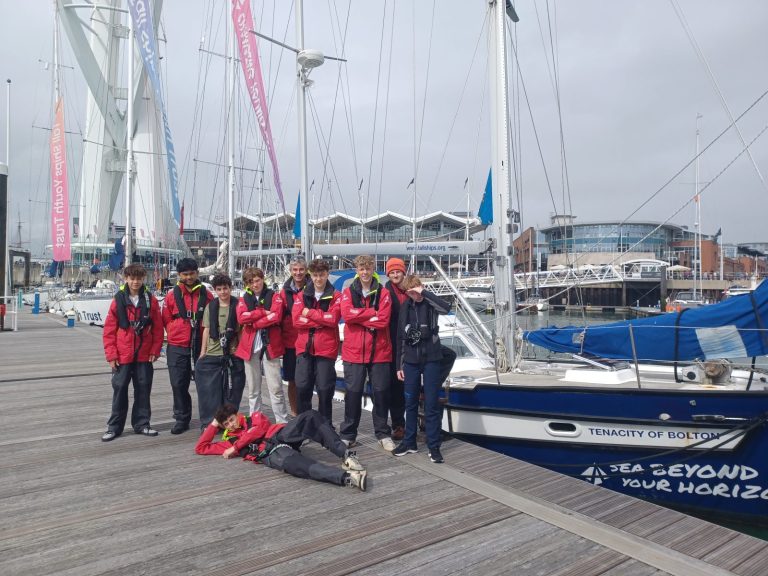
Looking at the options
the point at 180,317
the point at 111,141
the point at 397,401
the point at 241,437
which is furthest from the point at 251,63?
the point at 111,141

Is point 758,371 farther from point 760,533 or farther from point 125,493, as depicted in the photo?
point 125,493

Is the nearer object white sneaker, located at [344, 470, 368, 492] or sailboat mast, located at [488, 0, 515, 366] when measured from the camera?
white sneaker, located at [344, 470, 368, 492]

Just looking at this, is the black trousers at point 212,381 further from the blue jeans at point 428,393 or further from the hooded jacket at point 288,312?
the blue jeans at point 428,393

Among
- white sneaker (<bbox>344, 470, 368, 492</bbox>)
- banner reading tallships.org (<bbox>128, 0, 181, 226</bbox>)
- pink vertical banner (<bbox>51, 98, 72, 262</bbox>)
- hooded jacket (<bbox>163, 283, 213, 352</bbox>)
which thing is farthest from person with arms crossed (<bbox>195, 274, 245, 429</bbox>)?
pink vertical banner (<bbox>51, 98, 72, 262</bbox>)

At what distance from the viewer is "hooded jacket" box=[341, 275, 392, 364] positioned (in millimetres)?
4965

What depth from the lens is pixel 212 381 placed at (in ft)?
18.2

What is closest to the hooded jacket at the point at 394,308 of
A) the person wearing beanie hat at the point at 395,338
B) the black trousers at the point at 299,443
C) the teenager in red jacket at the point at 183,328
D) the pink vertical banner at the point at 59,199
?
the person wearing beanie hat at the point at 395,338

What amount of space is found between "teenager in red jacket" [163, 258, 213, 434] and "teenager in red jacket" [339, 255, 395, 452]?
1669 mm

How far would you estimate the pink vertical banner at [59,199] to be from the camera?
19906mm

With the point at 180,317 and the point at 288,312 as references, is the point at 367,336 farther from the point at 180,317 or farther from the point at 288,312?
the point at 180,317

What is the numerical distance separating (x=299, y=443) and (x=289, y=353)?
1518 mm

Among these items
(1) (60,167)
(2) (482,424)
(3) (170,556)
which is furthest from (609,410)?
(1) (60,167)

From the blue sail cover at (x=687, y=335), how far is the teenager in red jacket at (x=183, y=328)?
15.2ft

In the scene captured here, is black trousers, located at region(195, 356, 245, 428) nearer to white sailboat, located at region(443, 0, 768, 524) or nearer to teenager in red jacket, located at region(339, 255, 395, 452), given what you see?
teenager in red jacket, located at region(339, 255, 395, 452)
